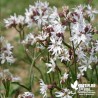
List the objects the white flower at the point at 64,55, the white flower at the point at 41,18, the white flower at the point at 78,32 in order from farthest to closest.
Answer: the white flower at the point at 41,18, the white flower at the point at 64,55, the white flower at the point at 78,32

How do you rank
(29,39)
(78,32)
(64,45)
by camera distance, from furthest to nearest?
1. (29,39)
2. (64,45)
3. (78,32)

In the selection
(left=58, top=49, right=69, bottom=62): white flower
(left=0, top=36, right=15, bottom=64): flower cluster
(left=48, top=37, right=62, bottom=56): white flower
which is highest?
(left=0, top=36, right=15, bottom=64): flower cluster

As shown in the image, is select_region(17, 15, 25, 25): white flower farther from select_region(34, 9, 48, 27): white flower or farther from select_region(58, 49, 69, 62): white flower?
select_region(58, 49, 69, 62): white flower

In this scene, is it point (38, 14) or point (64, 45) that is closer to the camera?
point (64, 45)

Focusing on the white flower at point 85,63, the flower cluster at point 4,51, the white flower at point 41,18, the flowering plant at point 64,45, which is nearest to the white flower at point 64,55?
the flowering plant at point 64,45

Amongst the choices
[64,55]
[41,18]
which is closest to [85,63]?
[64,55]

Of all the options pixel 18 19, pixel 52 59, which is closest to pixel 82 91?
pixel 52 59

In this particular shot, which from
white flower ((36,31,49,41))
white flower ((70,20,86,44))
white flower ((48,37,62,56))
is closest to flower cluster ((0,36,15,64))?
white flower ((36,31,49,41))

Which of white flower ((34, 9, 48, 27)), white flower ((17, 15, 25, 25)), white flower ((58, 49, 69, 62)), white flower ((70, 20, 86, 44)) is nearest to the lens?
white flower ((70, 20, 86, 44))

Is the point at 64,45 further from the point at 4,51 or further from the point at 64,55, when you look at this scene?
the point at 4,51

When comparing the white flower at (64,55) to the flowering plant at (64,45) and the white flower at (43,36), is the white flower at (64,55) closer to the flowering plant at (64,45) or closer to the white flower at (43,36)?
the flowering plant at (64,45)

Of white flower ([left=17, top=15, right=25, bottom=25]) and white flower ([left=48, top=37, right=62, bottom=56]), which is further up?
white flower ([left=17, top=15, right=25, bottom=25])

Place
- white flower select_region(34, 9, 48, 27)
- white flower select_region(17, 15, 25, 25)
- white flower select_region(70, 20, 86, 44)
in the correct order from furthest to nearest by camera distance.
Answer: white flower select_region(17, 15, 25, 25), white flower select_region(34, 9, 48, 27), white flower select_region(70, 20, 86, 44)
